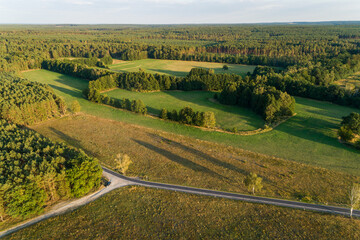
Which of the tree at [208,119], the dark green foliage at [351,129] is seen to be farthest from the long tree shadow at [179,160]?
the dark green foliage at [351,129]

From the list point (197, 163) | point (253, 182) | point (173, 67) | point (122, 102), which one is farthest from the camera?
point (173, 67)

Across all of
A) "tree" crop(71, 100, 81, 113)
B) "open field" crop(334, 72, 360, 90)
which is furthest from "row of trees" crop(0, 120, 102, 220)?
"open field" crop(334, 72, 360, 90)

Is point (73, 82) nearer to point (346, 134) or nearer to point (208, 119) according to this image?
point (208, 119)

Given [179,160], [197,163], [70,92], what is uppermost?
[70,92]

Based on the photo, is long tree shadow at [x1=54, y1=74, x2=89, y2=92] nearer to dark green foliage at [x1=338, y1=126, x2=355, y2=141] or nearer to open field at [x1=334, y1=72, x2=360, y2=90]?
dark green foliage at [x1=338, y1=126, x2=355, y2=141]

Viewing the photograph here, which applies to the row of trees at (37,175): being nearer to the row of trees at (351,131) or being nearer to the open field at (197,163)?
the open field at (197,163)

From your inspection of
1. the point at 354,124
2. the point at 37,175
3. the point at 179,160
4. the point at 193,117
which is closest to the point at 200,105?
the point at 193,117

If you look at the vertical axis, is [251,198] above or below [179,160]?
below
